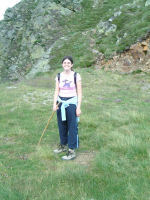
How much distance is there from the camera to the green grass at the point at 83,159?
3.82 metres

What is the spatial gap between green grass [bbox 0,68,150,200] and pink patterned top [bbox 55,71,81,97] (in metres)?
1.48

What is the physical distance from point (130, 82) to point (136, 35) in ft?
25.7

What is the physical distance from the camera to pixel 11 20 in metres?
41.9

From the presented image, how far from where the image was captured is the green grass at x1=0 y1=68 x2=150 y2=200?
382 cm

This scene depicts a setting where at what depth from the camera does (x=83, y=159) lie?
18.4ft

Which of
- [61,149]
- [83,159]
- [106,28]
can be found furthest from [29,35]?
[83,159]

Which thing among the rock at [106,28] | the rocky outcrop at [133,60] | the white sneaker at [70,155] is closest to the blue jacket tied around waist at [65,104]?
the white sneaker at [70,155]

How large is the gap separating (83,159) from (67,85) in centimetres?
175

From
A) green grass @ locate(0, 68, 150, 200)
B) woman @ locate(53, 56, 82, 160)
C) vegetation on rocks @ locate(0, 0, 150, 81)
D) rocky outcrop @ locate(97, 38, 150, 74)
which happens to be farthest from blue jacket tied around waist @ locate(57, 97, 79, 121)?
vegetation on rocks @ locate(0, 0, 150, 81)

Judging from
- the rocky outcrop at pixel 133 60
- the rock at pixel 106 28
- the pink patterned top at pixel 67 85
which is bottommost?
the pink patterned top at pixel 67 85

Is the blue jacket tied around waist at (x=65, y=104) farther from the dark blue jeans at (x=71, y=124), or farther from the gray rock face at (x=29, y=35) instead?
the gray rock face at (x=29, y=35)

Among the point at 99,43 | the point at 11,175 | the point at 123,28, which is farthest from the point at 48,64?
the point at 11,175

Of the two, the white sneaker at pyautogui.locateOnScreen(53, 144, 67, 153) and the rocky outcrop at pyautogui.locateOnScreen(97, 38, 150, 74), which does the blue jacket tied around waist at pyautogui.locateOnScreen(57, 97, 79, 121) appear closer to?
the white sneaker at pyautogui.locateOnScreen(53, 144, 67, 153)

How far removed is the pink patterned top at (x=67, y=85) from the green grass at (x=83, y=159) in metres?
1.48
